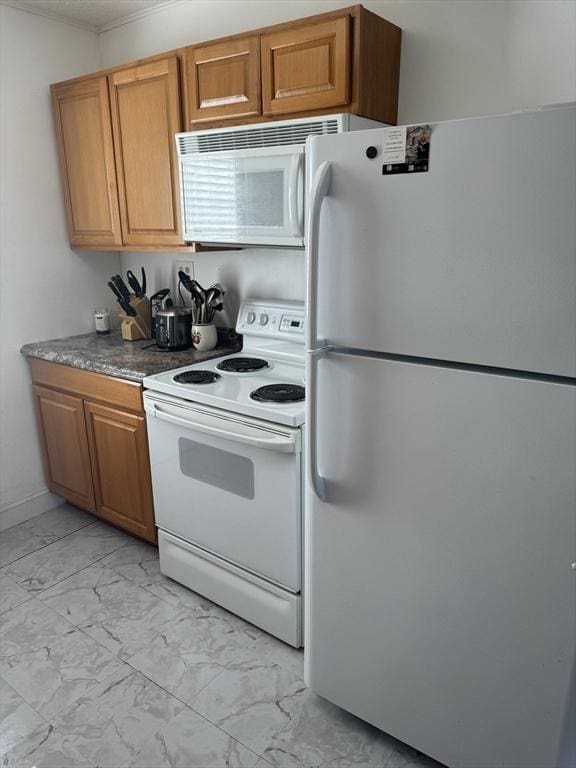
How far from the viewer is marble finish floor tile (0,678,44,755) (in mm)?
1699

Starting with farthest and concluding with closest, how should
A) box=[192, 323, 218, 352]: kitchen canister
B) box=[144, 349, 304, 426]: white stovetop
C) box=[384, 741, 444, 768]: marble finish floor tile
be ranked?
box=[192, 323, 218, 352]: kitchen canister, box=[144, 349, 304, 426]: white stovetop, box=[384, 741, 444, 768]: marble finish floor tile

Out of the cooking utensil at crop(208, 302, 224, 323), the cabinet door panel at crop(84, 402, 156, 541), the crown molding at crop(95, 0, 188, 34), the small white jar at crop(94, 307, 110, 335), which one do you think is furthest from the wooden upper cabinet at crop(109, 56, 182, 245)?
the cabinet door panel at crop(84, 402, 156, 541)

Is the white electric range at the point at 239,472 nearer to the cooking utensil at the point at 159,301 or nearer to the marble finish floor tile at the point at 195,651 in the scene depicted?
the marble finish floor tile at the point at 195,651

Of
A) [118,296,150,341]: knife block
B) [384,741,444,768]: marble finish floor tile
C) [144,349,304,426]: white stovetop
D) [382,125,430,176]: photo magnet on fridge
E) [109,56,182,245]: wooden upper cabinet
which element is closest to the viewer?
[382,125,430,176]: photo magnet on fridge

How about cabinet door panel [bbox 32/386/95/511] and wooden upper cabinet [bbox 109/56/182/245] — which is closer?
wooden upper cabinet [bbox 109/56/182/245]

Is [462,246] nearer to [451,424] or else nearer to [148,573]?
[451,424]

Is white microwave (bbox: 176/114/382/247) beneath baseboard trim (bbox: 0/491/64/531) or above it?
above

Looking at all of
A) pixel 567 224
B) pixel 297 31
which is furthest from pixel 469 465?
pixel 297 31

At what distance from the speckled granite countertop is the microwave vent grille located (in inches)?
34.0

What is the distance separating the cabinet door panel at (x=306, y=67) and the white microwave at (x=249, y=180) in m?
0.07

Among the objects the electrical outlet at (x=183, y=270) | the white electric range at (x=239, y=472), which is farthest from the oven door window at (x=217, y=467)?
the electrical outlet at (x=183, y=270)

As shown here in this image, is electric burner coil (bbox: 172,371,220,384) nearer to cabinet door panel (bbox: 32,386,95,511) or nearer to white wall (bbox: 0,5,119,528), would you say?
cabinet door panel (bbox: 32,386,95,511)

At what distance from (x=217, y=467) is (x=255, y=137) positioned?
121 cm

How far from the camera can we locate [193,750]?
1655 mm
